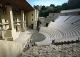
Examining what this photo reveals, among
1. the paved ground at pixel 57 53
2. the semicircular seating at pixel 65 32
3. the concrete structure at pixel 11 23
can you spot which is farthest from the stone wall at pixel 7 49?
the semicircular seating at pixel 65 32

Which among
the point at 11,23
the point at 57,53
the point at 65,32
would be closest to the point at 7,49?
the point at 57,53

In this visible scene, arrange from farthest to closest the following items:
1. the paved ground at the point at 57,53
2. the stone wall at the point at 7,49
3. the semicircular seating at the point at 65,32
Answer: the semicircular seating at the point at 65,32
the paved ground at the point at 57,53
the stone wall at the point at 7,49

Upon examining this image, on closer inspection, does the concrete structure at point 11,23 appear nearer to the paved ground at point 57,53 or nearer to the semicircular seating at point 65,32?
the paved ground at point 57,53

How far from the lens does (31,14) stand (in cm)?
2355

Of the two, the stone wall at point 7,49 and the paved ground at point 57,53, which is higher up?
the stone wall at point 7,49

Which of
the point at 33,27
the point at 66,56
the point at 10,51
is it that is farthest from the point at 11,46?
the point at 33,27

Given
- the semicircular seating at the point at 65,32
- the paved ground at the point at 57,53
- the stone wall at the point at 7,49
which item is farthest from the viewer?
the semicircular seating at the point at 65,32

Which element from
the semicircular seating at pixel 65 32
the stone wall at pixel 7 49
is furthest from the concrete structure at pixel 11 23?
the semicircular seating at pixel 65 32

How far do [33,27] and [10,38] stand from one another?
1226cm

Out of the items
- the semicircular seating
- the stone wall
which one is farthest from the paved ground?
the semicircular seating

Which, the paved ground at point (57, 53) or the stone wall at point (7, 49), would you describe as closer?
the stone wall at point (7, 49)

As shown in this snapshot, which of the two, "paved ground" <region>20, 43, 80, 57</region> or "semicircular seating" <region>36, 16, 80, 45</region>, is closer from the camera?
"paved ground" <region>20, 43, 80, 57</region>

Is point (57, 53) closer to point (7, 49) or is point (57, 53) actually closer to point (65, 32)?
point (7, 49)

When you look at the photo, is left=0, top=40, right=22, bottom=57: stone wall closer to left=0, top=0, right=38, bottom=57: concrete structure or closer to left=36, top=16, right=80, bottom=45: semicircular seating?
left=0, top=0, right=38, bottom=57: concrete structure
